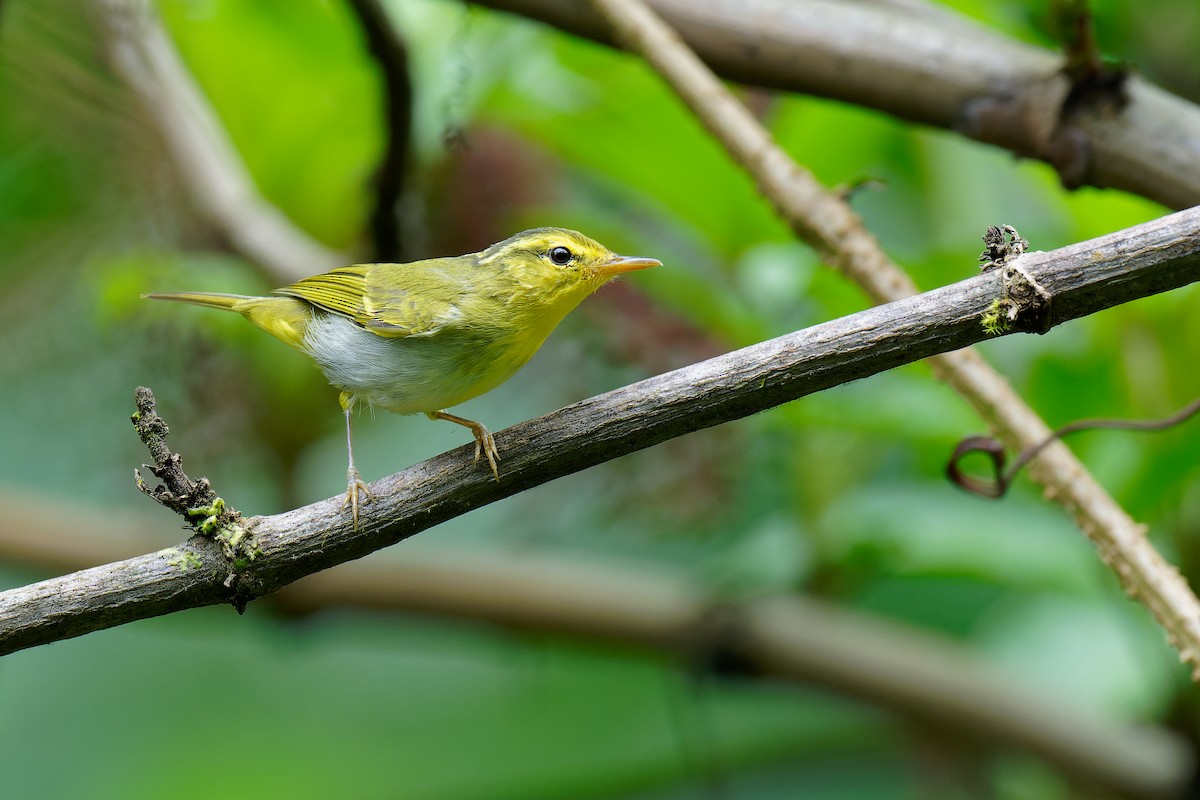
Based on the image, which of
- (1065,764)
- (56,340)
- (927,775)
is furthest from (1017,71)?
→ (56,340)

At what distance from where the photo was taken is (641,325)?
9.16 ft

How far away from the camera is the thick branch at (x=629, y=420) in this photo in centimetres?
105

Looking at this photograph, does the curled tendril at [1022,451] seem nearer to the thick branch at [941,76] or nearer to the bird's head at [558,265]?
the thick branch at [941,76]

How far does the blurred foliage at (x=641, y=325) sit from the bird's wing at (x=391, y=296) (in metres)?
0.43

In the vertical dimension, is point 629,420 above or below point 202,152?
below

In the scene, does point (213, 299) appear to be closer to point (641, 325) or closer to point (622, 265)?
point (622, 265)

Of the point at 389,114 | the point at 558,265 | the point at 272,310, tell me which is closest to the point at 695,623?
the point at 558,265

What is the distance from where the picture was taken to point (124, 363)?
9.73 ft

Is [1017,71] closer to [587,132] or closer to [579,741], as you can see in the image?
[587,132]

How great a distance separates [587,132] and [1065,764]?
1.77m

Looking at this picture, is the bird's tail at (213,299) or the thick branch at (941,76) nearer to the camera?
the thick branch at (941,76)

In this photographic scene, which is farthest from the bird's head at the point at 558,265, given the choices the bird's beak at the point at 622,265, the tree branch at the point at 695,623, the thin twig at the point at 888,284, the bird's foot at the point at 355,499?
the tree branch at the point at 695,623

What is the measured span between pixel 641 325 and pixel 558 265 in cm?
93

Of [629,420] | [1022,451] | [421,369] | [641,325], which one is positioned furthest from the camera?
[641,325]
